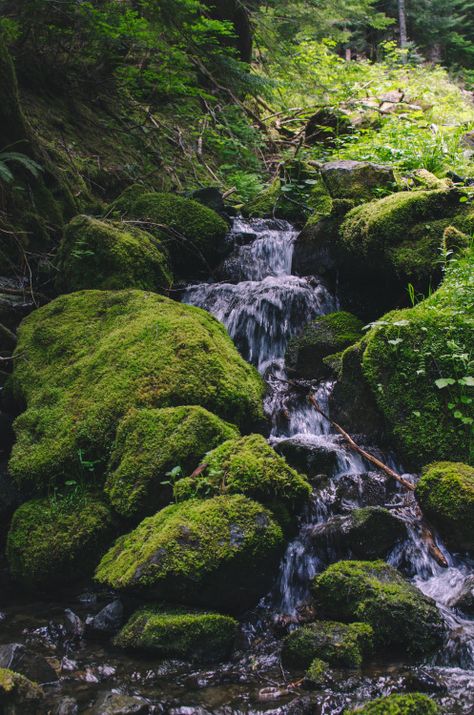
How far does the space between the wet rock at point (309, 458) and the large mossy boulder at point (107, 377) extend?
455mm

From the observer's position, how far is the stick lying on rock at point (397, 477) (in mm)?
3997

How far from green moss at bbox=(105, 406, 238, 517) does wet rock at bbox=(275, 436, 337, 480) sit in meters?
0.77

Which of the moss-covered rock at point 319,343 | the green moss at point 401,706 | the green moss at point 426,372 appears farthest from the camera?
the moss-covered rock at point 319,343

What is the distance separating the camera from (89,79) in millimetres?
11219

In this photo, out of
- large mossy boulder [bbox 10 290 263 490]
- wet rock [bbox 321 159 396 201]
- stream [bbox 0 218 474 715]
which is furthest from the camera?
wet rock [bbox 321 159 396 201]

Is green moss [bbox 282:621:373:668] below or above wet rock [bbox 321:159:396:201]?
below

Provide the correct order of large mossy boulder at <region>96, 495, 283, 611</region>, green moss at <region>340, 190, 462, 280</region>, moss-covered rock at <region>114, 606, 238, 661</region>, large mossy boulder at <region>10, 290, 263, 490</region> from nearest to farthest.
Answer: moss-covered rock at <region>114, 606, 238, 661</region>
large mossy boulder at <region>96, 495, 283, 611</region>
large mossy boulder at <region>10, 290, 263, 490</region>
green moss at <region>340, 190, 462, 280</region>

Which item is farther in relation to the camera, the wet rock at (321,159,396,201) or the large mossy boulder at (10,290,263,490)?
the wet rock at (321,159,396,201)

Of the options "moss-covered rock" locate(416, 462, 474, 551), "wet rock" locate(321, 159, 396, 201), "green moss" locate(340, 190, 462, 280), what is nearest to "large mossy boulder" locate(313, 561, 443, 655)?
"moss-covered rock" locate(416, 462, 474, 551)

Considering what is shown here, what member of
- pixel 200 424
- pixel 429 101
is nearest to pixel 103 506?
pixel 200 424

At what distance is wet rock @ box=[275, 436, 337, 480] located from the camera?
4926 millimetres

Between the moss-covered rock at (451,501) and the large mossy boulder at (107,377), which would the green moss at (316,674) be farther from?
the large mossy boulder at (107,377)

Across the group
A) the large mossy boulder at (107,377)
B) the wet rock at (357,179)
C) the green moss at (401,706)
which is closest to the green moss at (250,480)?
the large mossy boulder at (107,377)

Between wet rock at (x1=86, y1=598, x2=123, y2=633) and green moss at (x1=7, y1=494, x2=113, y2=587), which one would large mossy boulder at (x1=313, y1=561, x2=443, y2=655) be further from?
green moss at (x1=7, y1=494, x2=113, y2=587)
